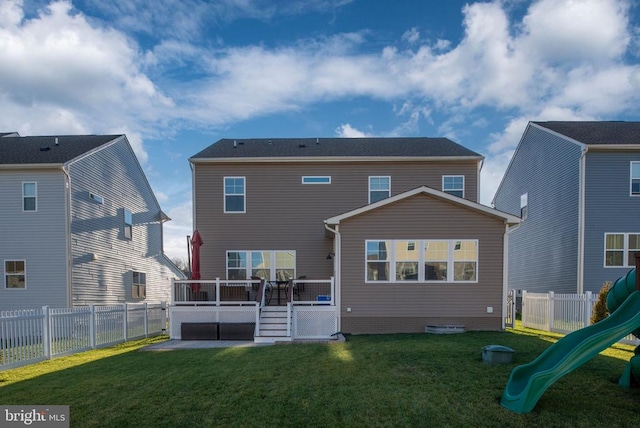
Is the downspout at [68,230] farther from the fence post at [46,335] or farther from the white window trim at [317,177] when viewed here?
the white window trim at [317,177]

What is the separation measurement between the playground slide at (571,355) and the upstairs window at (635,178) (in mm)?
11865

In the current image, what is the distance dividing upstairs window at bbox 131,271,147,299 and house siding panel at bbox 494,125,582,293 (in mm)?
19714

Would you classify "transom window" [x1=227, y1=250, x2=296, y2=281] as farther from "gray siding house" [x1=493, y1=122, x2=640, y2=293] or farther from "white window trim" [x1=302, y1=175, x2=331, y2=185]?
"gray siding house" [x1=493, y1=122, x2=640, y2=293]

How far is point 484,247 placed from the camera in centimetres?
1147

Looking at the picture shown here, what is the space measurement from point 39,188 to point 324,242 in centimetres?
1079

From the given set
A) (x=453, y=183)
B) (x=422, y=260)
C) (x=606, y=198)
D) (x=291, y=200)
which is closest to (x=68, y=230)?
(x=291, y=200)

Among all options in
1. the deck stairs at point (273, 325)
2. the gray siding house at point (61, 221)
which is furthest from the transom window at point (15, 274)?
the deck stairs at point (273, 325)

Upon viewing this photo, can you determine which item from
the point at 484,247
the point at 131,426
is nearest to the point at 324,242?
the point at 484,247

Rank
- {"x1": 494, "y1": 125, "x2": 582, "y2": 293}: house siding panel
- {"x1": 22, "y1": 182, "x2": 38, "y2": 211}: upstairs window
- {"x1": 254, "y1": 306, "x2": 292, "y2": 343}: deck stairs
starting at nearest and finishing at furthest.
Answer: {"x1": 254, "y1": 306, "x2": 292, "y2": 343}: deck stairs → {"x1": 22, "y1": 182, "x2": 38, "y2": 211}: upstairs window → {"x1": 494, "y1": 125, "x2": 582, "y2": 293}: house siding panel

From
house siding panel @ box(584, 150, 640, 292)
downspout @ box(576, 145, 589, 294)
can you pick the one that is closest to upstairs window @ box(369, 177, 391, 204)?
downspout @ box(576, 145, 589, 294)

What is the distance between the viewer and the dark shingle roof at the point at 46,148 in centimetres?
1347

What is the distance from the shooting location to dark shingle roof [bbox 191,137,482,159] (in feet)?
47.6

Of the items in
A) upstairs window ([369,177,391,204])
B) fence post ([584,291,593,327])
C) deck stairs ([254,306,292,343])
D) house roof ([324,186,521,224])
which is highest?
upstairs window ([369,177,391,204])

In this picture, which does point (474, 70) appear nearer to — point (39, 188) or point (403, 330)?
point (403, 330)
